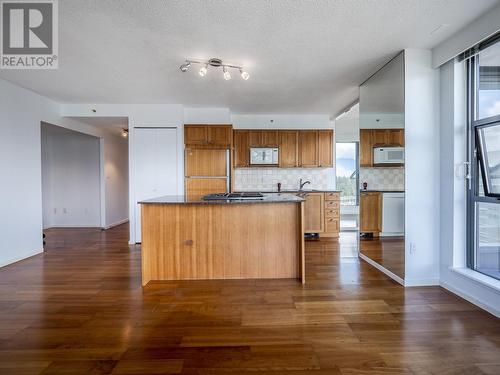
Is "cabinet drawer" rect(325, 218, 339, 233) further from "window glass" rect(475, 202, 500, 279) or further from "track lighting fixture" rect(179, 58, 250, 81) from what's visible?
"track lighting fixture" rect(179, 58, 250, 81)

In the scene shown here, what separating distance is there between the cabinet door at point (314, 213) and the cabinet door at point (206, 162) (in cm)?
187

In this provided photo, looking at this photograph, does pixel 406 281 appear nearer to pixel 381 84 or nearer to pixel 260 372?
pixel 260 372

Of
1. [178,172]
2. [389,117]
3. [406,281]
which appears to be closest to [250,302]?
[406,281]

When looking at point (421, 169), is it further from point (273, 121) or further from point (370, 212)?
point (273, 121)

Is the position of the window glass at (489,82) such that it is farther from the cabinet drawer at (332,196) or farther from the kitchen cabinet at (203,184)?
the kitchen cabinet at (203,184)

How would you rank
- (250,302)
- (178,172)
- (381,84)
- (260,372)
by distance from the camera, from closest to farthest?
(260,372) → (250,302) → (381,84) → (178,172)

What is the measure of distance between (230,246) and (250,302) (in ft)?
2.55

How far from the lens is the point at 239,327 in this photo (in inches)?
81.8

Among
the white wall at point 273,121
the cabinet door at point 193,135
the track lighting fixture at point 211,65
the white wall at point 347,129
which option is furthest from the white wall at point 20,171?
the white wall at point 347,129

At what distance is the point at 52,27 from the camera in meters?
2.40

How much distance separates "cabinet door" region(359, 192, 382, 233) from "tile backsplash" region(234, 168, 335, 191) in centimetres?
212

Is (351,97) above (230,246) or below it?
above

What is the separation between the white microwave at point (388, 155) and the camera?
295 cm

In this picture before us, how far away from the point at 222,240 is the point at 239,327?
1170mm
